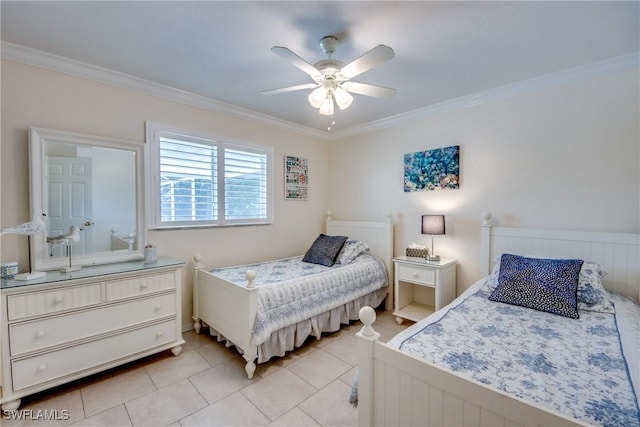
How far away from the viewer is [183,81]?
260cm

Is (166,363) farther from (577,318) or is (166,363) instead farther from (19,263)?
(577,318)

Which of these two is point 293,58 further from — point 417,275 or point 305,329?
point 417,275

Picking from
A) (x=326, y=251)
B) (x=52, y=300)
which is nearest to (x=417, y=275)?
(x=326, y=251)

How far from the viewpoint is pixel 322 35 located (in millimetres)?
1883

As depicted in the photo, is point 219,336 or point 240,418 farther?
point 219,336

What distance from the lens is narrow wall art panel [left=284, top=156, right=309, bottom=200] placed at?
12.7 ft

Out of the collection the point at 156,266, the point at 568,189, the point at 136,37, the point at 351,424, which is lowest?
the point at 351,424

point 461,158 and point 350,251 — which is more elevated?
point 461,158

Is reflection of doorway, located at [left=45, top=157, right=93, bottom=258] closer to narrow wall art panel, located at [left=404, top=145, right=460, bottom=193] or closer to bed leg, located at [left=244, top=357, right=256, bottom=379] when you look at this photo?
bed leg, located at [left=244, top=357, right=256, bottom=379]

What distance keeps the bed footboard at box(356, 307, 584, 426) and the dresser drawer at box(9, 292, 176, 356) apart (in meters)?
1.87

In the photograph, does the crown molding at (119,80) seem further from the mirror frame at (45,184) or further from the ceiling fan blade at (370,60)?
the ceiling fan blade at (370,60)

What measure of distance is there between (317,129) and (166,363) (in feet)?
10.9

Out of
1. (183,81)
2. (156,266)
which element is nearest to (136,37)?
(183,81)

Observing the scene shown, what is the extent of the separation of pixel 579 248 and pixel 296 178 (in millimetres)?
3072
